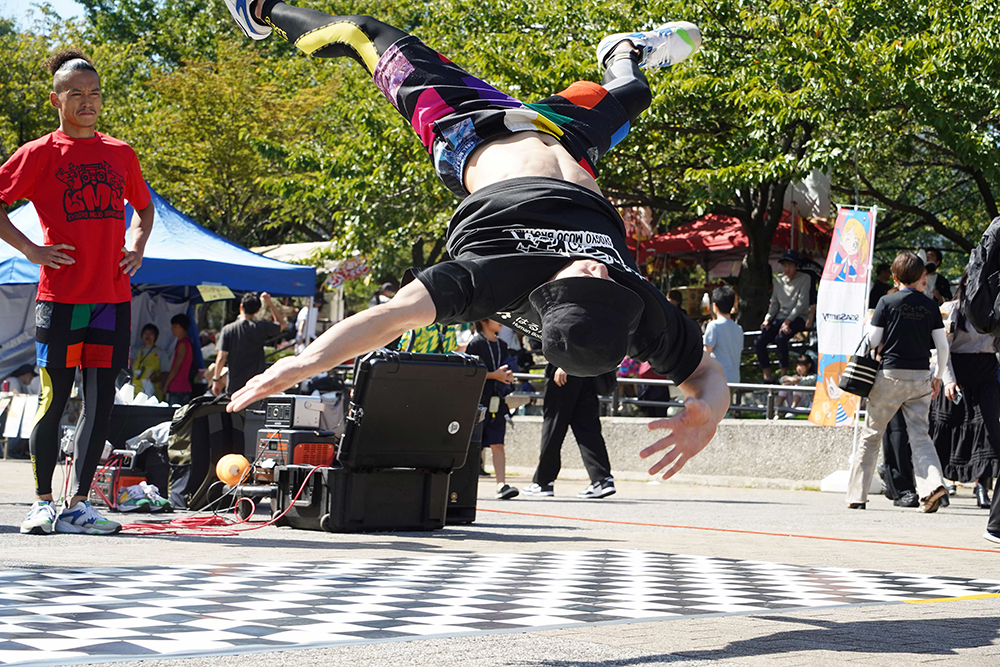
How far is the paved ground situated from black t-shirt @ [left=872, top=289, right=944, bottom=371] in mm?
1315

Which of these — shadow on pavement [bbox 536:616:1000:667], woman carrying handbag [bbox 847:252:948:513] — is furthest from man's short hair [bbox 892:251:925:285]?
shadow on pavement [bbox 536:616:1000:667]

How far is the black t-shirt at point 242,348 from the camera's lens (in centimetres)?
1192

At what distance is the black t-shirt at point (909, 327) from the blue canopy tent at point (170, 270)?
8102 mm

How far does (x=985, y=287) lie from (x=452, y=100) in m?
3.61

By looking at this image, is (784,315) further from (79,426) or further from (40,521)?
(40,521)

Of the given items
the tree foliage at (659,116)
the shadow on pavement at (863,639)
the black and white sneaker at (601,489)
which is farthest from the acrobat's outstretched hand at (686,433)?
the tree foliage at (659,116)

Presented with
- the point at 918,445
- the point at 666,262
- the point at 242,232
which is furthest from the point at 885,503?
the point at 242,232

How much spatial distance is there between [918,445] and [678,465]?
6438 mm

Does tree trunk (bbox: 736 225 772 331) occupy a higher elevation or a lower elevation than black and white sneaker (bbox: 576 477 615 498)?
higher

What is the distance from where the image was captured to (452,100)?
4867 mm

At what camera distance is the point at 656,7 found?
673 inches

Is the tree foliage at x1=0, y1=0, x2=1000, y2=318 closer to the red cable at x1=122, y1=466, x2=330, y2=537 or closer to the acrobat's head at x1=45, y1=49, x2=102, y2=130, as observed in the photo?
the red cable at x1=122, y1=466, x2=330, y2=537

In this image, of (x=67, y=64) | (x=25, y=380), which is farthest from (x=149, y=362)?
(x=67, y=64)

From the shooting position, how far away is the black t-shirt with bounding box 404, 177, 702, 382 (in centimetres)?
391
